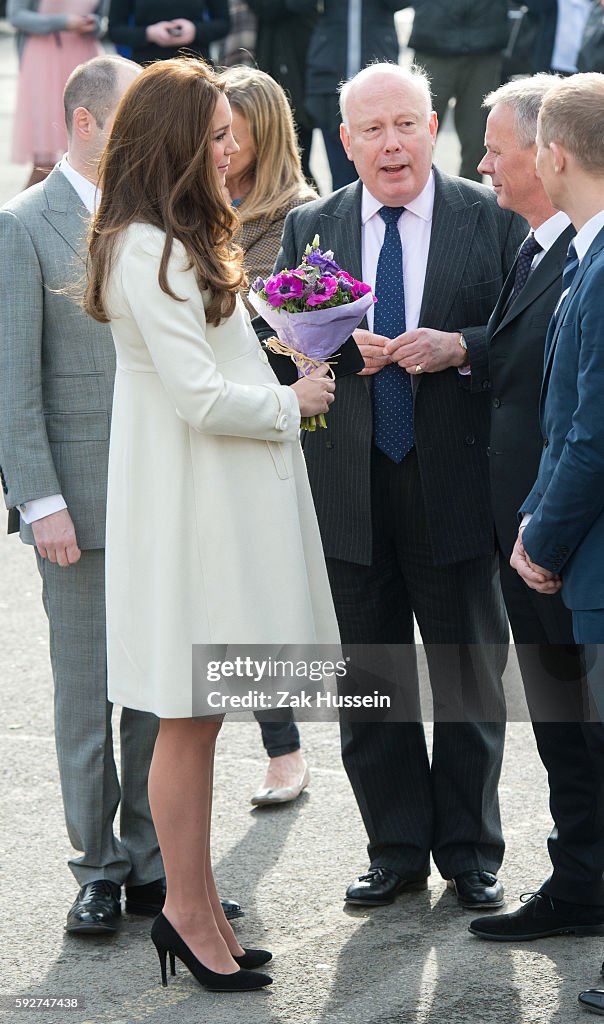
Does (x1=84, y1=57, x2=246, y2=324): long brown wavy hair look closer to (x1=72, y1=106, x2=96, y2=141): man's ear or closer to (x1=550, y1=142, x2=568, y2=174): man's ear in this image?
(x1=72, y1=106, x2=96, y2=141): man's ear

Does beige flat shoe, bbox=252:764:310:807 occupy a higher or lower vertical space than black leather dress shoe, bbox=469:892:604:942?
lower

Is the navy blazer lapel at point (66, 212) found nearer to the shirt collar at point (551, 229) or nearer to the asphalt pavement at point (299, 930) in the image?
the shirt collar at point (551, 229)

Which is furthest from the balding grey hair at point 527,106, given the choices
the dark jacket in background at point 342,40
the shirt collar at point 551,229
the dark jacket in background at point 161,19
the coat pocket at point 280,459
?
the dark jacket in background at point 161,19

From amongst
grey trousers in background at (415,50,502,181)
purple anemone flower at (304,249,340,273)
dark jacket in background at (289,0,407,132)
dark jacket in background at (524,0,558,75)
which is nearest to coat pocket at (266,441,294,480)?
purple anemone flower at (304,249,340,273)

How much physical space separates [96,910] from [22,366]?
1.50m

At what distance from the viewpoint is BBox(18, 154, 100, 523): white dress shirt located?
3.91 meters

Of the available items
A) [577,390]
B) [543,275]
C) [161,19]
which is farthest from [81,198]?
[161,19]

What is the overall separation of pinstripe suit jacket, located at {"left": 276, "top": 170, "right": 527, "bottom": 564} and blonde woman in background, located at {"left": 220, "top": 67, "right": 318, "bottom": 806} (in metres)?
0.71

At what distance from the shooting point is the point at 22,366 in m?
3.85

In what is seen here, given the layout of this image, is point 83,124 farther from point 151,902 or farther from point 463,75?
point 463,75

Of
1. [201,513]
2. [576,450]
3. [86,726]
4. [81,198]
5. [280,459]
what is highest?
[81,198]

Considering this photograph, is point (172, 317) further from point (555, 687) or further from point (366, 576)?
point (555, 687)

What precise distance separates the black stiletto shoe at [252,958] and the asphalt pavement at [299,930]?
1.5 inches

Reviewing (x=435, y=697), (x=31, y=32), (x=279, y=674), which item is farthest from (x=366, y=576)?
(x=31, y=32)
